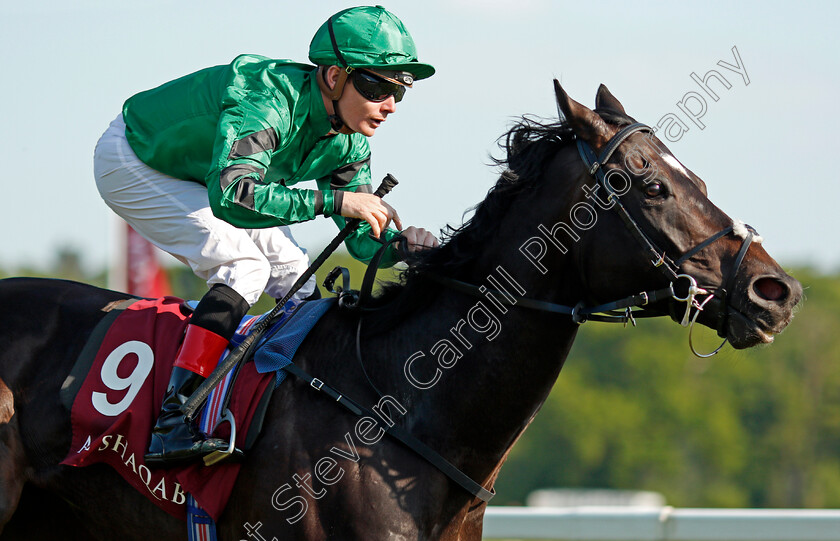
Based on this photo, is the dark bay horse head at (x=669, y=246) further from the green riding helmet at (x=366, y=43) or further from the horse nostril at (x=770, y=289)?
the green riding helmet at (x=366, y=43)

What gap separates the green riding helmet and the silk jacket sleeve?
1.12 feet

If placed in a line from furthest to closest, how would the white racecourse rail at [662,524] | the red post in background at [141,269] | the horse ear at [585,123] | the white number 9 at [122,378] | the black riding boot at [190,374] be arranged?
1. the red post in background at [141,269]
2. the white racecourse rail at [662,524]
3. the white number 9 at [122,378]
4. the black riding boot at [190,374]
5. the horse ear at [585,123]

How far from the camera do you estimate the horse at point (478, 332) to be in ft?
10.6

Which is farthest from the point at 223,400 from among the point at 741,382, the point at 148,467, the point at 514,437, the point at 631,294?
the point at 741,382

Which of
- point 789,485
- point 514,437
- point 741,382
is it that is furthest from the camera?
point 741,382

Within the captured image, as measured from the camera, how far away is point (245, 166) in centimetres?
349

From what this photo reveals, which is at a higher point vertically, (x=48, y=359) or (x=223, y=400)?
(x=223, y=400)

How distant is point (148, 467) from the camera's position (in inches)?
141

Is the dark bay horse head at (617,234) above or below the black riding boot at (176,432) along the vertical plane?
above

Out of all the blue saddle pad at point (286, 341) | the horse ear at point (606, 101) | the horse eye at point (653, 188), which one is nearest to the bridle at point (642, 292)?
the horse eye at point (653, 188)

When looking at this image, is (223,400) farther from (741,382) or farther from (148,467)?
(741,382)

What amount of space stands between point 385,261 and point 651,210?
A: 1.18m

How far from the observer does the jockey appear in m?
3.50

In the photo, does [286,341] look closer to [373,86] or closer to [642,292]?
[373,86]
